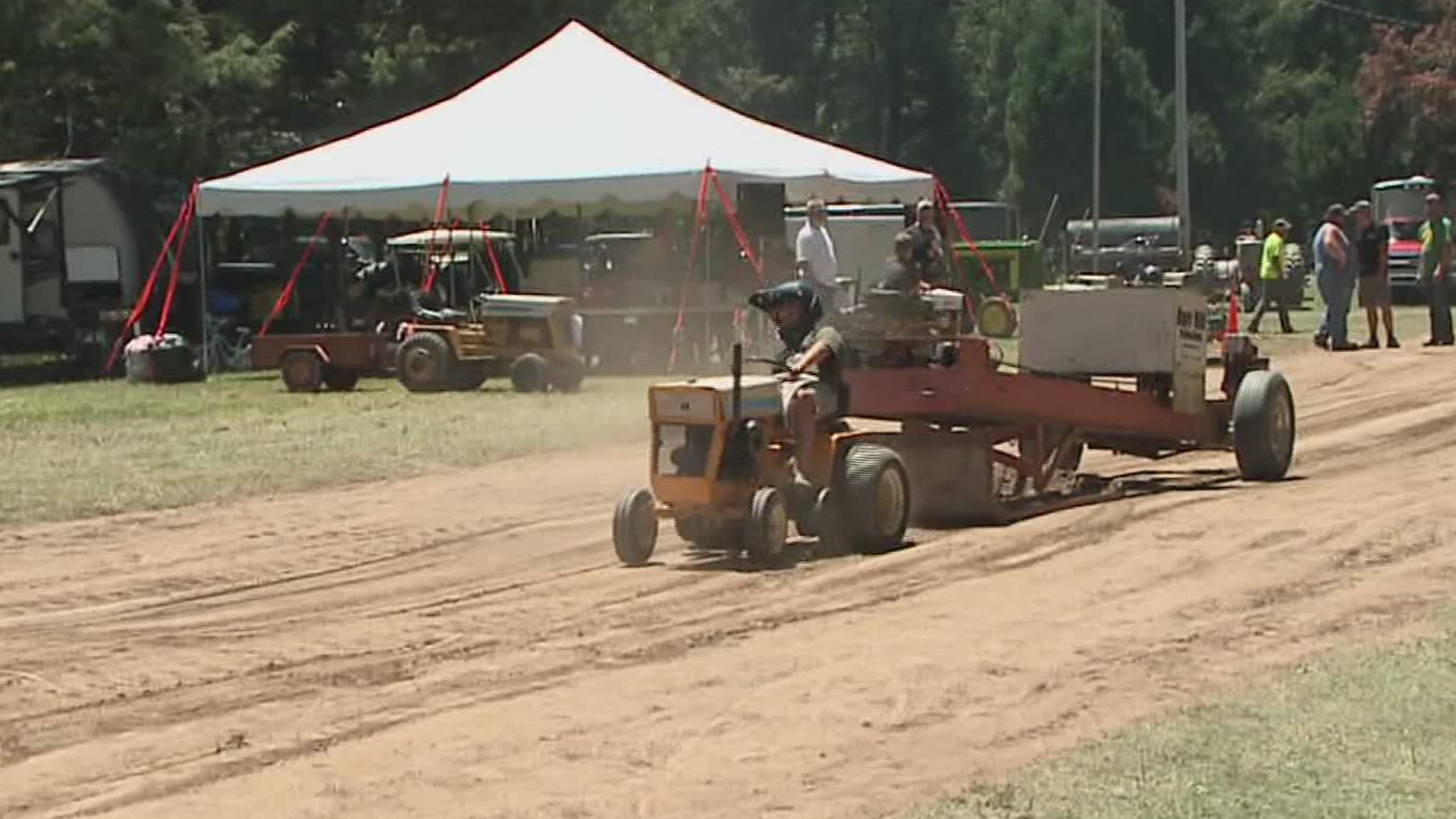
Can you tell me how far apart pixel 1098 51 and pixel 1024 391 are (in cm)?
4685

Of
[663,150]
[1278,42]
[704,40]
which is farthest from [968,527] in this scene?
[1278,42]

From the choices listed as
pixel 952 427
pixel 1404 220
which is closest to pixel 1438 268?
pixel 952 427

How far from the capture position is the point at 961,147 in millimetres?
83938

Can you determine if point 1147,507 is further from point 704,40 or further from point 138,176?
point 704,40

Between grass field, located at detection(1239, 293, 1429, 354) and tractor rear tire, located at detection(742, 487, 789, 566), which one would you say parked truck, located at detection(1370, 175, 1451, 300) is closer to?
grass field, located at detection(1239, 293, 1429, 354)

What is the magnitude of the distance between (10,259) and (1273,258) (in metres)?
17.4

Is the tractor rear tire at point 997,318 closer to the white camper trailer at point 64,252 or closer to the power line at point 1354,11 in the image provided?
the white camper trailer at point 64,252

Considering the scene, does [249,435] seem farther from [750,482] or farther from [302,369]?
[750,482]

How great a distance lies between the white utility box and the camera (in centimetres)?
Answer: 1511

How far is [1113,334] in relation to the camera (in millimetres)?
15242

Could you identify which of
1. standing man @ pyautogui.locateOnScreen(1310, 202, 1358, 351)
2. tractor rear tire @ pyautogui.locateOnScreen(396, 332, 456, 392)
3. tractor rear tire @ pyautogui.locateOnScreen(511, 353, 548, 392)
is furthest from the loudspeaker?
standing man @ pyautogui.locateOnScreen(1310, 202, 1358, 351)

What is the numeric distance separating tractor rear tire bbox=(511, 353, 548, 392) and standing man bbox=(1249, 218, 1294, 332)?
11694 mm

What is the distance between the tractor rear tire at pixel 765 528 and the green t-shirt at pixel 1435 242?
1835 centimetres

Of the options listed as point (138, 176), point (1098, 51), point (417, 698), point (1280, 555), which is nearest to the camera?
point (417, 698)
